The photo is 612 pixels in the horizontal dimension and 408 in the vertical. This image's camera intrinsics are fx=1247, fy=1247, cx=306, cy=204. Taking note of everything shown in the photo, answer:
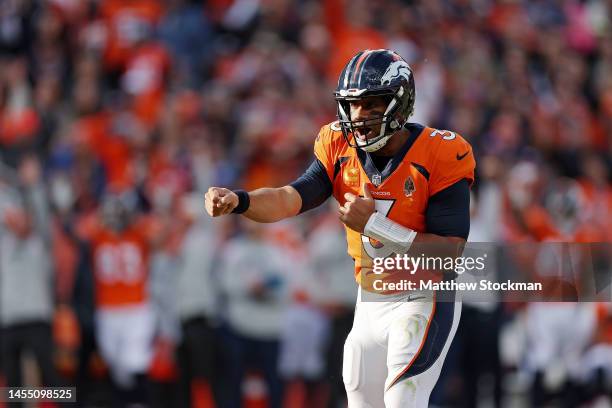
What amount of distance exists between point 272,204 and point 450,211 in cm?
82

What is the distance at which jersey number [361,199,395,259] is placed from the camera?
5.76 metres

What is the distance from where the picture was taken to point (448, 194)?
18.7 ft

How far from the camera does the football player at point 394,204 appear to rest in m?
5.60

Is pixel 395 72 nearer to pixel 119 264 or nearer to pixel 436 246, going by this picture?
pixel 436 246

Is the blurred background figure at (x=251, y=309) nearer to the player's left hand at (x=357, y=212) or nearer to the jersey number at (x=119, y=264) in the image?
the jersey number at (x=119, y=264)

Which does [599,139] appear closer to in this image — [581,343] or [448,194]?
[581,343]

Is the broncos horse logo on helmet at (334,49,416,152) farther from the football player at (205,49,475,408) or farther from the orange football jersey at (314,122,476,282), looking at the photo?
the orange football jersey at (314,122,476,282)

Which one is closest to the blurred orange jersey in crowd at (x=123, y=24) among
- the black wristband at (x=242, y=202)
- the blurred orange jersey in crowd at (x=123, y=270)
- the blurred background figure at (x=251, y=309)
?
the blurred orange jersey in crowd at (x=123, y=270)

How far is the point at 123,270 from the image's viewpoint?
1054cm

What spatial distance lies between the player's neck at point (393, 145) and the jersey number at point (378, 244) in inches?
9.1

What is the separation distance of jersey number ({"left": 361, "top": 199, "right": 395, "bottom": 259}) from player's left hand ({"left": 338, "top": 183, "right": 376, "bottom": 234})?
0.84 feet

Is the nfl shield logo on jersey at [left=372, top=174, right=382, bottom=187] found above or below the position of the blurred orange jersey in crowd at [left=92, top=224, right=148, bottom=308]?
above

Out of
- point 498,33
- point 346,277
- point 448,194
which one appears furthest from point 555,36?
point 448,194

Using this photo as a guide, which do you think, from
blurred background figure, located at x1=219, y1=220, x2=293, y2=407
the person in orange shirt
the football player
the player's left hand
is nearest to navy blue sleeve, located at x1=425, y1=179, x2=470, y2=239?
the football player
